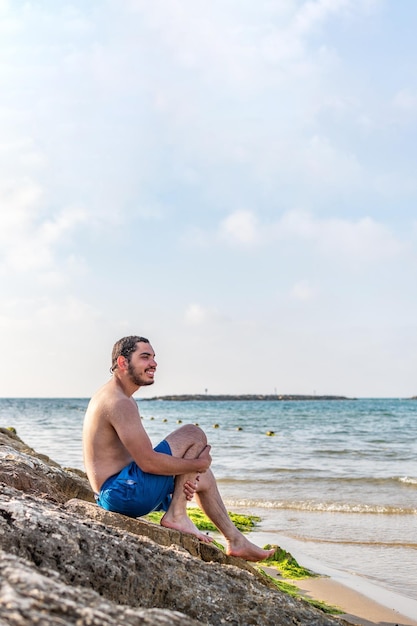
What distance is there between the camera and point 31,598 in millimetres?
1859

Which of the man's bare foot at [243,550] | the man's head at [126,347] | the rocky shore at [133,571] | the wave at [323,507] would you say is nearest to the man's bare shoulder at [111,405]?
the man's head at [126,347]

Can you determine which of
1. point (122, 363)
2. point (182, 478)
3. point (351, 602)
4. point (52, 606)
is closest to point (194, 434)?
point (182, 478)

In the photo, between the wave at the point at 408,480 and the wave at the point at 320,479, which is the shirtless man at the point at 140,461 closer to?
the wave at the point at 320,479

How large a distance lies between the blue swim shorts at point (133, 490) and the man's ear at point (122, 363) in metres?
0.67

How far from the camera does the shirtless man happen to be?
4.78 meters

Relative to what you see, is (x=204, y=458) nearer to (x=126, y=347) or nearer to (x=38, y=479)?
(x=126, y=347)

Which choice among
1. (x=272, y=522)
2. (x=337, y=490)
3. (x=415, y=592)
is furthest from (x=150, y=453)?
(x=337, y=490)

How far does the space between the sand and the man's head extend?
2980 millimetres

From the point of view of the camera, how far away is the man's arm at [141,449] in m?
4.74

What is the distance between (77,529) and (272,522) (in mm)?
8563

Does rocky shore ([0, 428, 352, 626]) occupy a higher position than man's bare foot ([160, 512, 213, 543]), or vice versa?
rocky shore ([0, 428, 352, 626])

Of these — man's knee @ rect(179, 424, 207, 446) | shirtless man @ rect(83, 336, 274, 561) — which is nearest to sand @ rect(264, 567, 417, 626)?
shirtless man @ rect(83, 336, 274, 561)

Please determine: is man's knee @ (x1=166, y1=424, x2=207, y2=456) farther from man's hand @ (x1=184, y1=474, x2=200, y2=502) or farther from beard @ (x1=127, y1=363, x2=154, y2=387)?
beard @ (x1=127, y1=363, x2=154, y2=387)

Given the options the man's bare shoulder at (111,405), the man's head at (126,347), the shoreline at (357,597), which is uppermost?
the man's head at (126,347)
